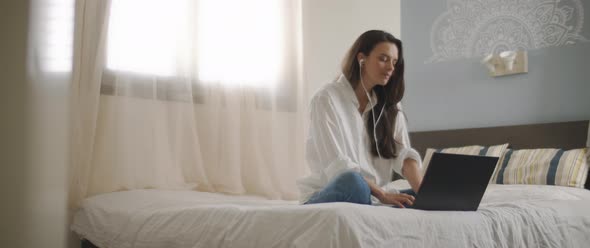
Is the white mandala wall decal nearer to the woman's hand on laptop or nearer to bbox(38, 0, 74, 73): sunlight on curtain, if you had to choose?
the woman's hand on laptop

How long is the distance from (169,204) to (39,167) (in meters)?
1.99

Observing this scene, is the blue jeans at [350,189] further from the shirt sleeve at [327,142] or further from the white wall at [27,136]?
the white wall at [27,136]

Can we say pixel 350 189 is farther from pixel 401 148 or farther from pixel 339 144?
pixel 401 148

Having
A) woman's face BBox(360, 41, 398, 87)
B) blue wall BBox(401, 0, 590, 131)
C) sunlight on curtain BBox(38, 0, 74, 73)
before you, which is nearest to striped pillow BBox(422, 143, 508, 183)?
blue wall BBox(401, 0, 590, 131)

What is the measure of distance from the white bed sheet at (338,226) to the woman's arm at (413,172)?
1.37 ft

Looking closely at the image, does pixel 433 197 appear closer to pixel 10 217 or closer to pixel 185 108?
pixel 10 217

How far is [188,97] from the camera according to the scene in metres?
3.08

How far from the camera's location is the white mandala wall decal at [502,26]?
326 cm

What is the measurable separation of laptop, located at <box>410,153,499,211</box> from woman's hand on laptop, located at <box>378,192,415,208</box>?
0.14 m

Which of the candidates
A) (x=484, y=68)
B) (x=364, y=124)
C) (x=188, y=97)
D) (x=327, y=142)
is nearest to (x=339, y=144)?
(x=327, y=142)

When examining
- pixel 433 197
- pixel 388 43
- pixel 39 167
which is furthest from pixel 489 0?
pixel 39 167

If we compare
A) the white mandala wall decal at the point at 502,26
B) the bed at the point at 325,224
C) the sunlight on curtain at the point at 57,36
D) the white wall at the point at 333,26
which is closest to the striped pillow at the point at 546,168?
the bed at the point at 325,224

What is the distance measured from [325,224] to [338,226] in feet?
0.10

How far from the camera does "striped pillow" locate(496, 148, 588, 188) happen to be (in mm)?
2852
